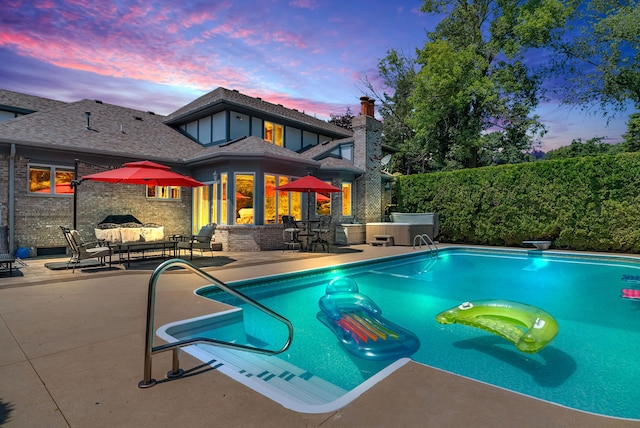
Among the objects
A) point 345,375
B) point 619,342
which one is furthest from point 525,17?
Answer: point 345,375

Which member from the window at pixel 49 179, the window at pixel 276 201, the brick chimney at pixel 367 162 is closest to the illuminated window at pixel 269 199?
the window at pixel 276 201

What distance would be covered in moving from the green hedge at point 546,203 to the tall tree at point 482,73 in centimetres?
694

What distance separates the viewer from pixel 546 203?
13789 mm

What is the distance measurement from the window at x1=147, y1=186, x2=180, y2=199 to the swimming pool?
860cm

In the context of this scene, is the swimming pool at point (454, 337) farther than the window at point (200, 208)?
No

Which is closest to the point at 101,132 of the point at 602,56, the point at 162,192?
the point at 162,192

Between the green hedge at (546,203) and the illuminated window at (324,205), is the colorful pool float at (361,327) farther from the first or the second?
the green hedge at (546,203)

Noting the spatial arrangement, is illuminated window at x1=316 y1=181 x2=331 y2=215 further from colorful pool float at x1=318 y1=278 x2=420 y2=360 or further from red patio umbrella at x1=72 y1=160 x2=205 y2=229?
colorful pool float at x1=318 y1=278 x2=420 y2=360

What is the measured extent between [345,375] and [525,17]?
2384cm

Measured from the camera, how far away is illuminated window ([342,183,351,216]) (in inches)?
687

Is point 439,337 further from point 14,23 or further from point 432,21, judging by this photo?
point 432,21

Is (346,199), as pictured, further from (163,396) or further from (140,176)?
(163,396)

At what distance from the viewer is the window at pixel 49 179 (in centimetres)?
1120

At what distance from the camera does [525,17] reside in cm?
2002
